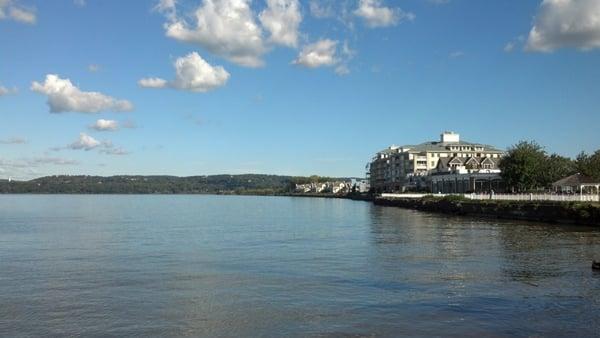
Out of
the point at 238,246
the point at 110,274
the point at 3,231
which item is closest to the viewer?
the point at 110,274

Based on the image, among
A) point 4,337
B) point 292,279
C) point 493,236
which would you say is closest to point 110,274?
point 292,279

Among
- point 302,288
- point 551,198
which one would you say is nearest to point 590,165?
point 551,198

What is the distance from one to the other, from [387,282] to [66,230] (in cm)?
4356

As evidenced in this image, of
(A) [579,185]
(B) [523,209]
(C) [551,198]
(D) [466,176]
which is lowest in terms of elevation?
(B) [523,209]

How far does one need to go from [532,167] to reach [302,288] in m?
89.9

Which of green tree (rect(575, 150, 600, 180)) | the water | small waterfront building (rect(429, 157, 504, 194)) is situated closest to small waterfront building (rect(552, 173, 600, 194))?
green tree (rect(575, 150, 600, 180))

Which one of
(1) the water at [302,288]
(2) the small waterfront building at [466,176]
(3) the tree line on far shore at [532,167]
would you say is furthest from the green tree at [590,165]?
(1) the water at [302,288]

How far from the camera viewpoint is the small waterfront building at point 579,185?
85375 millimetres

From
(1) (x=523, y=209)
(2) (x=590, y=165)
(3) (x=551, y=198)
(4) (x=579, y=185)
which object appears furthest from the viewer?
(2) (x=590, y=165)

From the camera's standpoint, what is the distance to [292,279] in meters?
26.9

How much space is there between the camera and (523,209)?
234 feet

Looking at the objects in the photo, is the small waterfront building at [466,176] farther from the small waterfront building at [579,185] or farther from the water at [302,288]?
the water at [302,288]

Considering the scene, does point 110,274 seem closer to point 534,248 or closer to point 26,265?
point 26,265

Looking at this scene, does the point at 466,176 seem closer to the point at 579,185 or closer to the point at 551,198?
the point at 579,185
